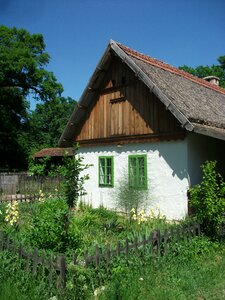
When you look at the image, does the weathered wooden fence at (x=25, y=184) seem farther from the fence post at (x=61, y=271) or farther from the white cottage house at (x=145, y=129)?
the fence post at (x=61, y=271)

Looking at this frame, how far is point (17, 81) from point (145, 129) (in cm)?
2161

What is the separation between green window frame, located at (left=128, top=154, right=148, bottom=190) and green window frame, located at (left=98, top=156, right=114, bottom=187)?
1.10 meters

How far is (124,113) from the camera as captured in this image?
12039 millimetres

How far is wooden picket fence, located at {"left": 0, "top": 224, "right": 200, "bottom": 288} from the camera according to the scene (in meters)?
4.67

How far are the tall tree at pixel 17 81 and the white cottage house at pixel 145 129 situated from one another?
16.4 m

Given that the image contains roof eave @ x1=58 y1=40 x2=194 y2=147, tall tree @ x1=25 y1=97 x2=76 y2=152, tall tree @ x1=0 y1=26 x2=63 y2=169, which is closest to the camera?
roof eave @ x1=58 y1=40 x2=194 y2=147

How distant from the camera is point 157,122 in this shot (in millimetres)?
10805

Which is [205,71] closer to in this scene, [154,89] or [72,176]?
[154,89]

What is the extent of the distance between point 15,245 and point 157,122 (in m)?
6.83

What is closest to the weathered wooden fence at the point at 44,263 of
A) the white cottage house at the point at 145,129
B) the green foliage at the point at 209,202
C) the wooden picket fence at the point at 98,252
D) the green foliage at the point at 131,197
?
the wooden picket fence at the point at 98,252

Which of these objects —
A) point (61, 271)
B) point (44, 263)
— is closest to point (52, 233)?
point (44, 263)

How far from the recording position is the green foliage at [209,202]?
22.6 feet

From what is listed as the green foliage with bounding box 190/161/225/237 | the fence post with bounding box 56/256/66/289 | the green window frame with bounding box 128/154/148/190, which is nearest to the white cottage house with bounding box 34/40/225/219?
the green window frame with bounding box 128/154/148/190

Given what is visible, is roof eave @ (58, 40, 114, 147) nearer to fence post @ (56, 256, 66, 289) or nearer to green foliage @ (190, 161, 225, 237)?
green foliage @ (190, 161, 225, 237)
